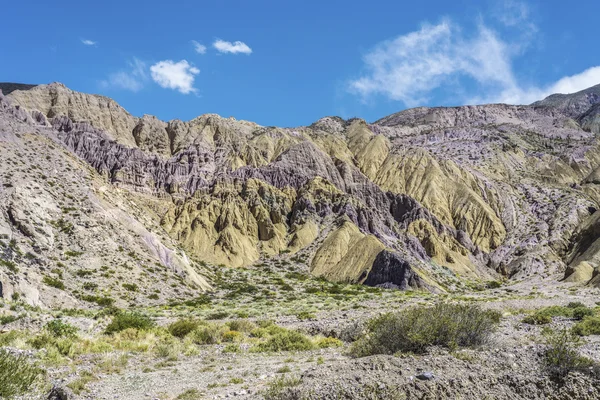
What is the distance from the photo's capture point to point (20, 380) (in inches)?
376

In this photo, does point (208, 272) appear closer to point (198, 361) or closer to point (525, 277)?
point (198, 361)

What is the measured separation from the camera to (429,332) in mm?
12180

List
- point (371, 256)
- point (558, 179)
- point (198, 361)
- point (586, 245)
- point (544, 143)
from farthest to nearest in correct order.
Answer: point (544, 143), point (558, 179), point (586, 245), point (371, 256), point (198, 361)

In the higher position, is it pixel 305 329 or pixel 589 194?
pixel 589 194

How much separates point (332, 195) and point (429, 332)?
301ft

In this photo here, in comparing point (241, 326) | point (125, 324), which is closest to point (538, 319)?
point (241, 326)

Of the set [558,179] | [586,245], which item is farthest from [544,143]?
[586,245]

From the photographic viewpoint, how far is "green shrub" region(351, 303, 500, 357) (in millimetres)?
12156

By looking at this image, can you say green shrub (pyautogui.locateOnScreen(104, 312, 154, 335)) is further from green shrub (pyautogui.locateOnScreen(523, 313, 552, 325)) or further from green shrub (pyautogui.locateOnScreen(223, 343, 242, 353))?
green shrub (pyautogui.locateOnScreen(523, 313, 552, 325))

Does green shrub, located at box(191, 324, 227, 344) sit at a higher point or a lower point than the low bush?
lower

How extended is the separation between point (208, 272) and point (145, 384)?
53780mm

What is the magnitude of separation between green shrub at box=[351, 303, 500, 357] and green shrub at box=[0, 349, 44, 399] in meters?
8.93

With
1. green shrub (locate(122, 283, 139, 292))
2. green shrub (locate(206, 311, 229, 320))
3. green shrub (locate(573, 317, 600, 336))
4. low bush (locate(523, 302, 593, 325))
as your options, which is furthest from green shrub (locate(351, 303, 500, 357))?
green shrub (locate(122, 283, 139, 292))

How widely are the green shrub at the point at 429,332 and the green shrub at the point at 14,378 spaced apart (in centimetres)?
893
